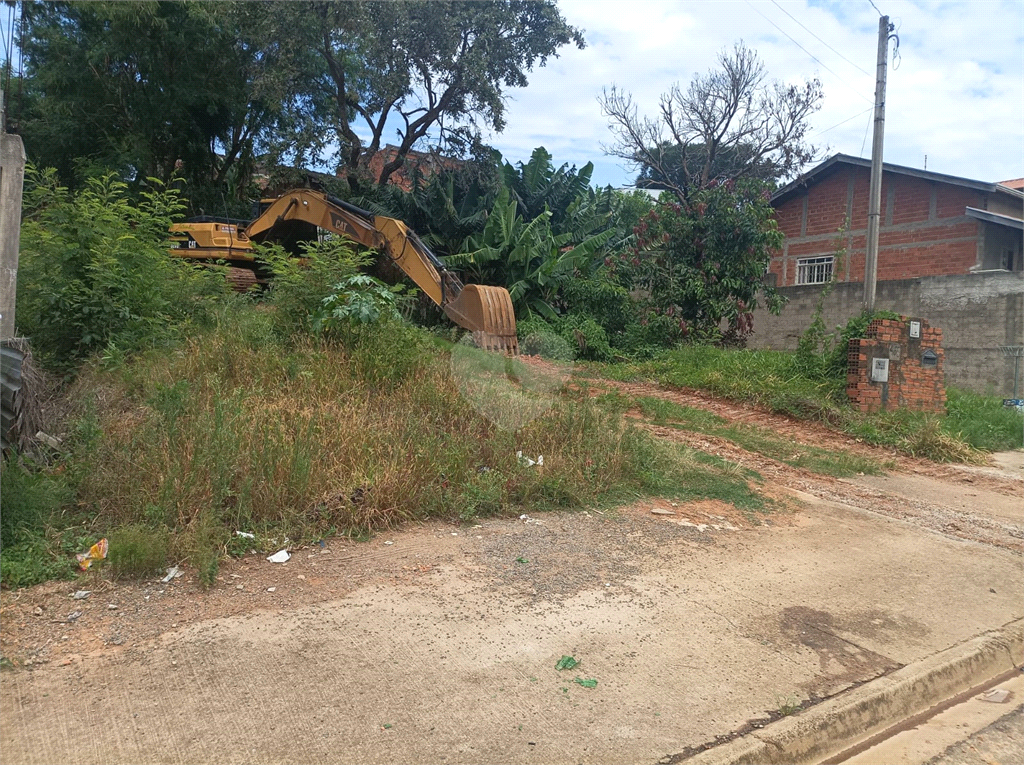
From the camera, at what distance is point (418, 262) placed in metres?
11.7

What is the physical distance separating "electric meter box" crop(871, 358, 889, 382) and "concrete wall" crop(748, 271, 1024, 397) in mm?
4510

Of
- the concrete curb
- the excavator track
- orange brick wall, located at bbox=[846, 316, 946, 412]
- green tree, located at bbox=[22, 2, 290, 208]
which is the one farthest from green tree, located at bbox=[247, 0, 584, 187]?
the concrete curb

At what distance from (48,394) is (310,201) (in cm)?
688

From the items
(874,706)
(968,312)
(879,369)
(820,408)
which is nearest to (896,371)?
(879,369)

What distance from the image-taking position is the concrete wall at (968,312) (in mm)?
14117

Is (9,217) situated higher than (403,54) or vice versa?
(403,54)

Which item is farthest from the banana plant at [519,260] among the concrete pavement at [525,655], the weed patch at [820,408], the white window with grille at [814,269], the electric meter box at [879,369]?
the concrete pavement at [525,655]

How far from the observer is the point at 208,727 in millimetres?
3072

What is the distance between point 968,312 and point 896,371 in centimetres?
469

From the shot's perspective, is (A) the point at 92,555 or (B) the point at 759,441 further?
(B) the point at 759,441

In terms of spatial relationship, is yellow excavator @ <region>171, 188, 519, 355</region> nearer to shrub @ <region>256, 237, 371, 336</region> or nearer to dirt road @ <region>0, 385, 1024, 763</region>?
shrub @ <region>256, 237, 371, 336</region>

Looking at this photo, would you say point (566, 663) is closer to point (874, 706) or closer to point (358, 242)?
point (874, 706)

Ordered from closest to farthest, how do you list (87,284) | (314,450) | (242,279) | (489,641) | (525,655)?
(525,655) < (489,641) < (314,450) < (87,284) < (242,279)

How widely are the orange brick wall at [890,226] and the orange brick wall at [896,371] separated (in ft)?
25.9
